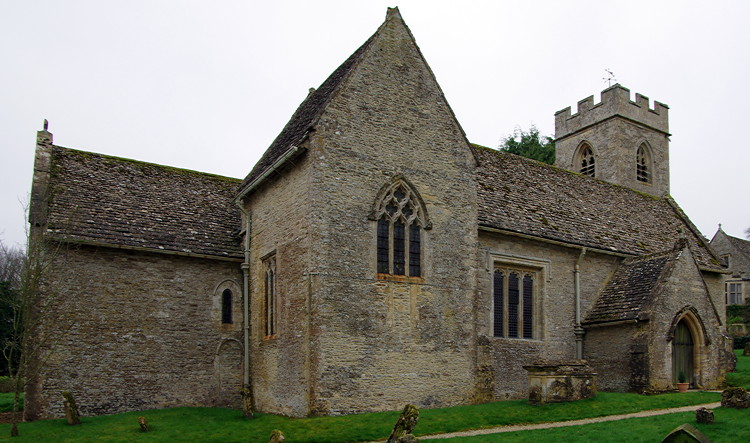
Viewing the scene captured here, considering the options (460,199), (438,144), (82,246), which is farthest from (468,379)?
(82,246)

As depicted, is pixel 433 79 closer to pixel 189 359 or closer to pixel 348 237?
pixel 348 237

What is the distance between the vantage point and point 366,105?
19.7 metres

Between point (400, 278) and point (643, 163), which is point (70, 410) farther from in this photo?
point (643, 163)

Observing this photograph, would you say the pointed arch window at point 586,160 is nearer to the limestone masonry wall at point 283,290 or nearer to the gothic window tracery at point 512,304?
the gothic window tracery at point 512,304

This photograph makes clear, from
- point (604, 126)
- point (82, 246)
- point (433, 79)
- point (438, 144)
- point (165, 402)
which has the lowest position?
point (165, 402)

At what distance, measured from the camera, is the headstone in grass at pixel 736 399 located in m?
17.0

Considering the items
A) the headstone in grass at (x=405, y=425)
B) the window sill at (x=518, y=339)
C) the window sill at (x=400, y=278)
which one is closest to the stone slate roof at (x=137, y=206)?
the window sill at (x=400, y=278)

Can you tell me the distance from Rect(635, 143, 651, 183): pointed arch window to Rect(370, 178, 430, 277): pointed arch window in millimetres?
25337

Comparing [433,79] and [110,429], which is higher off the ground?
[433,79]

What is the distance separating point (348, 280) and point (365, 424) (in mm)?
3875

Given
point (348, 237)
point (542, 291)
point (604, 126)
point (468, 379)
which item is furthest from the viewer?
point (604, 126)

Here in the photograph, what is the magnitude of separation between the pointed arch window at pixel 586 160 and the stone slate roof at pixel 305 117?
2246 centimetres

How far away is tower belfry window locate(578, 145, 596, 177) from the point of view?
41.2 meters

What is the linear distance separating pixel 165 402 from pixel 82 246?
5281 millimetres
